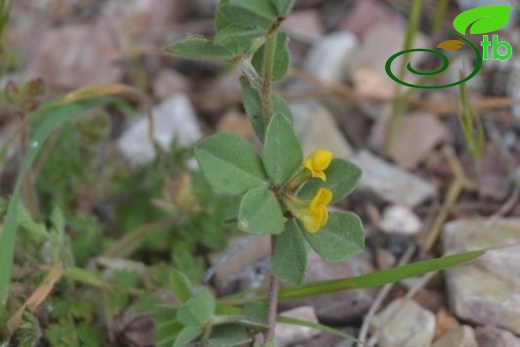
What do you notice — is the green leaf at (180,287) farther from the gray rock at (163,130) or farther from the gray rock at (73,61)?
the gray rock at (73,61)

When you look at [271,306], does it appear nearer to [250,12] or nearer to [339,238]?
[339,238]

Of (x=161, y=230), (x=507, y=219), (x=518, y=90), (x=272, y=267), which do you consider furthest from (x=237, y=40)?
(x=518, y=90)

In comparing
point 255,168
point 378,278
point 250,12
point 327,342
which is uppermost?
point 250,12

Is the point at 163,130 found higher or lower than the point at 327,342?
higher

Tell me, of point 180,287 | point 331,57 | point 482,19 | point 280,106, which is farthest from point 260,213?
point 331,57

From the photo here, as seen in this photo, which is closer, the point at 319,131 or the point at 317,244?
the point at 317,244

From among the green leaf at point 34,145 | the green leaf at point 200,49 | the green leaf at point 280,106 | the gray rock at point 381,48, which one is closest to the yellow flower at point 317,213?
the green leaf at point 280,106
